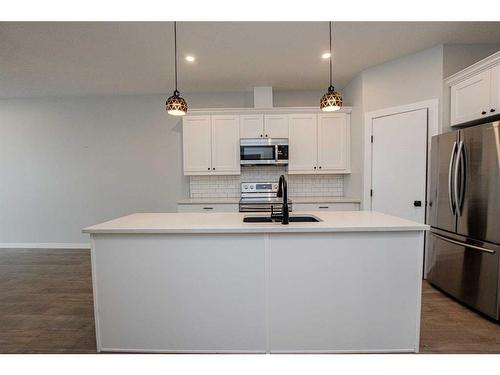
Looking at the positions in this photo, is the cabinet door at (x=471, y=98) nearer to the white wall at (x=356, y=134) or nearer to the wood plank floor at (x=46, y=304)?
the white wall at (x=356, y=134)

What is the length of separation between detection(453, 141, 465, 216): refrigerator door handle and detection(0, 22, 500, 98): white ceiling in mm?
1231

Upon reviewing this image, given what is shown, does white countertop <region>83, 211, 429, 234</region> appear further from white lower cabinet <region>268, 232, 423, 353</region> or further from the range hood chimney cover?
the range hood chimney cover

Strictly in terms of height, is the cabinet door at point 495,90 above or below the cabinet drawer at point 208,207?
above

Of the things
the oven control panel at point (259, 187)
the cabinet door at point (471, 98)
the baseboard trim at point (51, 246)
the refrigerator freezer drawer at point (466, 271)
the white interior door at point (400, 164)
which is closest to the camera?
the refrigerator freezer drawer at point (466, 271)

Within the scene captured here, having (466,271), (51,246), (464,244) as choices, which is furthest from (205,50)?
(51,246)

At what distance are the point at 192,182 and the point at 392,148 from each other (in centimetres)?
298

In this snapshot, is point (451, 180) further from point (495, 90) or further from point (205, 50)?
point (205, 50)

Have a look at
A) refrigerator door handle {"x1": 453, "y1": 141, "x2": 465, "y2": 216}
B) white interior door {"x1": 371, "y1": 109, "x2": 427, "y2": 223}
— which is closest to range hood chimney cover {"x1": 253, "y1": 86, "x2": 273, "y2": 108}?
white interior door {"x1": 371, "y1": 109, "x2": 427, "y2": 223}

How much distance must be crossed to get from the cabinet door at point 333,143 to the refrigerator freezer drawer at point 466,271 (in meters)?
1.56

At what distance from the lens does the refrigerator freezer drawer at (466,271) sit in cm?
209

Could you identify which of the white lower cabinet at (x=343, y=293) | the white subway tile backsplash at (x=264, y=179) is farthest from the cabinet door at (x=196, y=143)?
the white lower cabinet at (x=343, y=293)

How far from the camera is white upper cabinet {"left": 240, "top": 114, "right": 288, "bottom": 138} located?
3.85 metres
